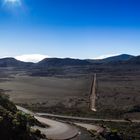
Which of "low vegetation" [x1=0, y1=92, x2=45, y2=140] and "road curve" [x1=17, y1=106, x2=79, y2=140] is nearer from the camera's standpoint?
"low vegetation" [x1=0, y1=92, x2=45, y2=140]

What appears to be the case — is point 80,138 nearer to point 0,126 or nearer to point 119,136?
point 119,136

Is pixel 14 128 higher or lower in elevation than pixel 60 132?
higher

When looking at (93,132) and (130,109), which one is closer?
(93,132)

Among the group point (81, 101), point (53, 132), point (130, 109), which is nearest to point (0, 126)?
point (53, 132)

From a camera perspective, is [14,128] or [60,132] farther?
[60,132]

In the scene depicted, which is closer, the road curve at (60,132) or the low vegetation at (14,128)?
the low vegetation at (14,128)

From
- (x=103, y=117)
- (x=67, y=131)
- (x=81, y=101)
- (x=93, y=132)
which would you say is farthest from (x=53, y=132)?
(x=81, y=101)

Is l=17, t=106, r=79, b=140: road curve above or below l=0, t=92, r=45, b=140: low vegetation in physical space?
below

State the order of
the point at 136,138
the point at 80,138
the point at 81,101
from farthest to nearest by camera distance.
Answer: the point at 81,101
the point at 136,138
the point at 80,138

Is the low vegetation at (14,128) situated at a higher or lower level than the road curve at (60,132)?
higher

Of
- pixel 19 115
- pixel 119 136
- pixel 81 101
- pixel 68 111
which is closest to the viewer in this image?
pixel 19 115

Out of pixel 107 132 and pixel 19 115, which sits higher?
pixel 19 115
